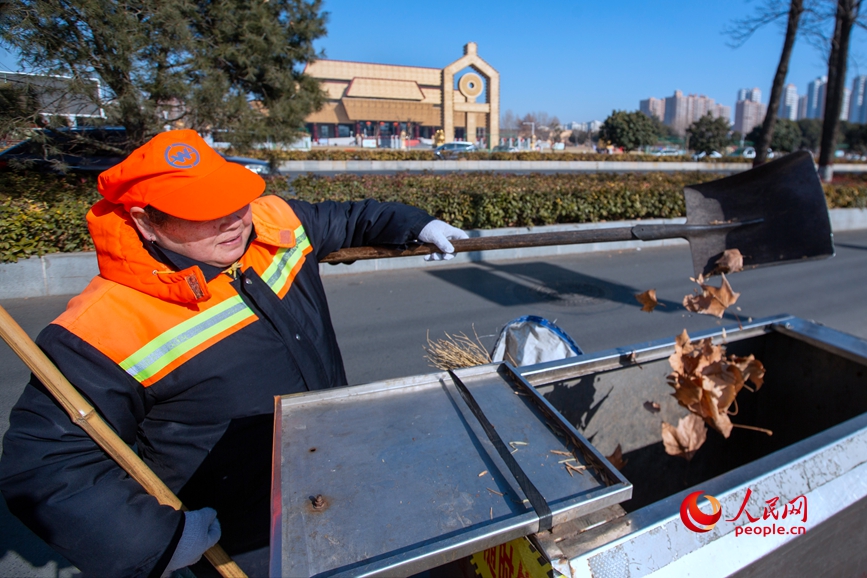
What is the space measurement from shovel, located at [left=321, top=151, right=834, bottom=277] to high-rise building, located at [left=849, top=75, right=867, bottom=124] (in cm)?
16328

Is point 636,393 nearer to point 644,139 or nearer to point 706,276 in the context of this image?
point 706,276

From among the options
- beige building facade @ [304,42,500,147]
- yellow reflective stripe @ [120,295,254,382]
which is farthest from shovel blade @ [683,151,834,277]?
beige building facade @ [304,42,500,147]

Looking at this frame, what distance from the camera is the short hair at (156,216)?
142 cm

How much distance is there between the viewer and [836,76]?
556 inches

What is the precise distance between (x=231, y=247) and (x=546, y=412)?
1.06 metres

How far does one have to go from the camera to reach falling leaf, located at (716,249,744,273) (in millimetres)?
2834

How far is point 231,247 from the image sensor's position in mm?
1588

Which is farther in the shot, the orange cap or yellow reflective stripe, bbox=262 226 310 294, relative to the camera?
yellow reflective stripe, bbox=262 226 310 294

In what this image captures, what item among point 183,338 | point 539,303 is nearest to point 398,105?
point 539,303

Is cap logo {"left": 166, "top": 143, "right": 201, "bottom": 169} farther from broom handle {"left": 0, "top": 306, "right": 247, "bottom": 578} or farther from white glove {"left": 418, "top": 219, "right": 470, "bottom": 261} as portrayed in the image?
white glove {"left": 418, "top": 219, "right": 470, "bottom": 261}

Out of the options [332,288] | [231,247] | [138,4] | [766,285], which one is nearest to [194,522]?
[231,247]

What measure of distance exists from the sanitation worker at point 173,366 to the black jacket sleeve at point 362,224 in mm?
284

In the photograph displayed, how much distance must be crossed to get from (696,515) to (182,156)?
166 centimetres

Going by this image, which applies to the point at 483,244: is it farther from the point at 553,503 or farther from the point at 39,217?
the point at 39,217
